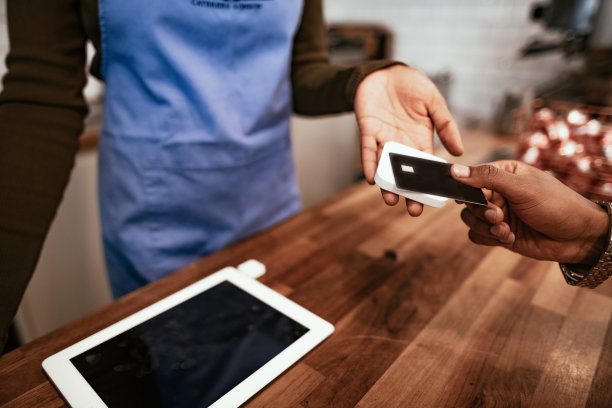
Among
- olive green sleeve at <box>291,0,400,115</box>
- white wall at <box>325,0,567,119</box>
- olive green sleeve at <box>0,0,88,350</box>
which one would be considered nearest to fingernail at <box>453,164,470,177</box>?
olive green sleeve at <box>291,0,400,115</box>

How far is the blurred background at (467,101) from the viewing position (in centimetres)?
91

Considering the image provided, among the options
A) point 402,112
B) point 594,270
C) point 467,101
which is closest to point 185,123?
point 402,112

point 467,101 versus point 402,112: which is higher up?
point 402,112

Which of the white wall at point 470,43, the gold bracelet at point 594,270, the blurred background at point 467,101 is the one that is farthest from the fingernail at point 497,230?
the white wall at point 470,43

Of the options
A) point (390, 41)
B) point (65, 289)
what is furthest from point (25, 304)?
point (390, 41)

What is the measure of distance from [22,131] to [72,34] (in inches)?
7.5

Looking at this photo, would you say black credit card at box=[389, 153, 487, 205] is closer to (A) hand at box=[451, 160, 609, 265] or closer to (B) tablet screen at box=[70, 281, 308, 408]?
(A) hand at box=[451, 160, 609, 265]

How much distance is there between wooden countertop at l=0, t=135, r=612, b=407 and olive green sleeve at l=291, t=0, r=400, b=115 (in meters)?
0.25

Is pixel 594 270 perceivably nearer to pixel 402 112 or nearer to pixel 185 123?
pixel 402 112

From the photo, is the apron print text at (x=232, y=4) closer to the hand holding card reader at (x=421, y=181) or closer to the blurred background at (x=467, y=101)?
the hand holding card reader at (x=421, y=181)

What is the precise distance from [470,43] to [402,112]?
4.70ft

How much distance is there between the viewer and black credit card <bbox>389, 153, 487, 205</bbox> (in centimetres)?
49

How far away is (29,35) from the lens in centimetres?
62

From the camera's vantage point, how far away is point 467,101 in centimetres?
188
